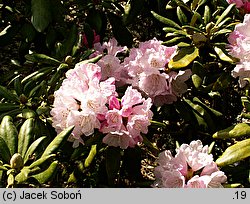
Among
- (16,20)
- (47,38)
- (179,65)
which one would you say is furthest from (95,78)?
(16,20)

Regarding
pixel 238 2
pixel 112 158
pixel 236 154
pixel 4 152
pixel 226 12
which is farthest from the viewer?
pixel 238 2

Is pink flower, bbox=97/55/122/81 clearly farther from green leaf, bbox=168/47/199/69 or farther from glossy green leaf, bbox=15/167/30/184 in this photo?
glossy green leaf, bbox=15/167/30/184

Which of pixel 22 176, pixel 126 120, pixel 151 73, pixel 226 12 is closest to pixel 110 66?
pixel 151 73

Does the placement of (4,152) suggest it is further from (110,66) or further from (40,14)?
(40,14)

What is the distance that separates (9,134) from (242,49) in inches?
33.6

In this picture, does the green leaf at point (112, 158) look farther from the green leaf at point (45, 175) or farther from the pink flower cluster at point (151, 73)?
the green leaf at point (45, 175)

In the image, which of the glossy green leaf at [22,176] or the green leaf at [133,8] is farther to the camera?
the green leaf at [133,8]

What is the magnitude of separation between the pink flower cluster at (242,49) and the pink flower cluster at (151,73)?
8.0 inches

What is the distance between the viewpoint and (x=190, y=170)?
73.5 inches

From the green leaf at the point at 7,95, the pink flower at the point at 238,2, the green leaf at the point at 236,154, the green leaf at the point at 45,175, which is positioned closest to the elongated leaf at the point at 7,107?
the green leaf at the point at 7,95

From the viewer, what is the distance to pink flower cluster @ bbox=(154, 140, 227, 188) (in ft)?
5.87

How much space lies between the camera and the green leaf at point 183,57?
2.05 metres

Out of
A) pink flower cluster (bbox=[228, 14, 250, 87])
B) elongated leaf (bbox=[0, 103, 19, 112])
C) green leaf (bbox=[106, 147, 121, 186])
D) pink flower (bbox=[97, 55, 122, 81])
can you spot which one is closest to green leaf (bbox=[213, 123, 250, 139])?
pink flower cluster (bbox=[228, 14, 250, 87])

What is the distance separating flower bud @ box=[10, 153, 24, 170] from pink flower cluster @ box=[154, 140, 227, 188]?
0.49 metres
